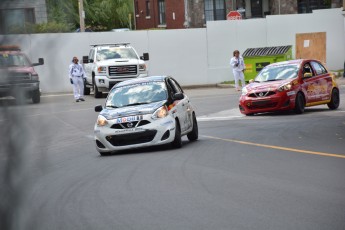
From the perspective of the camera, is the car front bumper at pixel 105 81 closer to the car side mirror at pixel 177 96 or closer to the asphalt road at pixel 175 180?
the asphalt road at pixel 175 180

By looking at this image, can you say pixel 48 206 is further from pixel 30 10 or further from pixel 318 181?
pixel 30 10

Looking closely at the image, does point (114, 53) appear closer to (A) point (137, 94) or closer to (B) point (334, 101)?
(B) point (334, 101)

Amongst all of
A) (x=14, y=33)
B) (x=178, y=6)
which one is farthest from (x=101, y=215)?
(x=178, y=6)

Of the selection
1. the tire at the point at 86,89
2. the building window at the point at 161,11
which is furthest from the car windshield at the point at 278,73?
the building window at the point at 161,11

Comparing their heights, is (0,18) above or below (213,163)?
above

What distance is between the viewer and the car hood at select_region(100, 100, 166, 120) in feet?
51.3

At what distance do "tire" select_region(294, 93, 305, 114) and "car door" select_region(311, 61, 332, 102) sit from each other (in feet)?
2.21

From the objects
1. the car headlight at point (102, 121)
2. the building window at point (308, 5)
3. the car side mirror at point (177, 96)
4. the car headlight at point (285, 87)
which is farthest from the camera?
the building window at point (308, 5)

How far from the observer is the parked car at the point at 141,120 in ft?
50.9

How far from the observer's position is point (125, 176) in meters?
12.5

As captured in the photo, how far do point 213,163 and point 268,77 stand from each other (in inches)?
419

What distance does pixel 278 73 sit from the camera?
923 inches

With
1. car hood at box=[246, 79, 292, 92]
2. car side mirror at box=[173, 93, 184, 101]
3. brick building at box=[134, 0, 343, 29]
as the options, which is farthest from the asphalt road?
brick building at box=[134, 0, 343, 29]

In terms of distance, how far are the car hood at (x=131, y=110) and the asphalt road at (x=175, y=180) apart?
83cm
